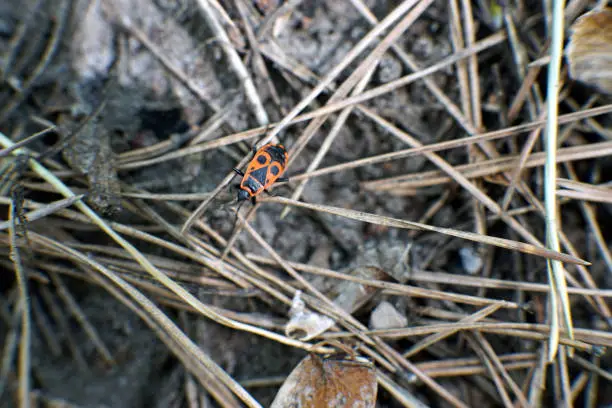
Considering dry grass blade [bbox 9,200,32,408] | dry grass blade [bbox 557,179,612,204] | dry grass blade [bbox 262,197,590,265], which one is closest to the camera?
dry grass blade [bbox 262,197,590,265]

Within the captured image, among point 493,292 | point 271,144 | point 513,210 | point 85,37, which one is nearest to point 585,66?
point 513,210

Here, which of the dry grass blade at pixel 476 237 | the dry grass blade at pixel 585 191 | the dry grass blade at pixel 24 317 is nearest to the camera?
the dry grass blade at pixel 476 237

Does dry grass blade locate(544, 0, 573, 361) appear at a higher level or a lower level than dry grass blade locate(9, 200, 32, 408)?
higher

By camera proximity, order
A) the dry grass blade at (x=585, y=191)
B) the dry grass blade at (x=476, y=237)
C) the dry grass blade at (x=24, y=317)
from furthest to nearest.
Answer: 1. the dry grass blade at (x=585, y=191)
2. the dry grass blade at (x=24, y=317)
3. the dry grass blade at (x=476, y=237)

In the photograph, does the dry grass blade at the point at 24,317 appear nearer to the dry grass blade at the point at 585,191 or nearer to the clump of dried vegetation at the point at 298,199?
the clump of dried vegetation at the point at 298,199

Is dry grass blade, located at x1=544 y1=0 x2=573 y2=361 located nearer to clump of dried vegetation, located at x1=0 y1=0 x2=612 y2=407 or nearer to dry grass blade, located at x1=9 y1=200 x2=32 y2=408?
clump of dried vegetation, located at x1=0 y1=0 x2=612 y2=407

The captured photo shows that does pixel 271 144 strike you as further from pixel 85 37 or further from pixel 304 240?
pixel 85 37

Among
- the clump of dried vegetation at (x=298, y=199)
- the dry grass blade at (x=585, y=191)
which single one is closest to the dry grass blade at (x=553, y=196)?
the clump of dried vegetation at (x=298, y=199)

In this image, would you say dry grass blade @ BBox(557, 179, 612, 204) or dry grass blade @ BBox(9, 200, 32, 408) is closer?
dry grass blade @ BBox(9, 200, 32, 408)

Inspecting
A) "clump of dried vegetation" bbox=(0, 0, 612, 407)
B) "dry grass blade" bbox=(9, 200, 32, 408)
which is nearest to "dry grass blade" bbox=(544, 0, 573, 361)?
"clump of dried vegetation" bbox=(0, 0, 612, 407)

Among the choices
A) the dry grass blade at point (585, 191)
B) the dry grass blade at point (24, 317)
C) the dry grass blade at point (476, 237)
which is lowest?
the dry grass blade at point (24, 317)
